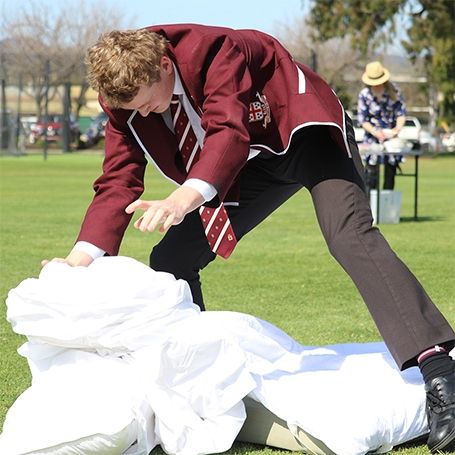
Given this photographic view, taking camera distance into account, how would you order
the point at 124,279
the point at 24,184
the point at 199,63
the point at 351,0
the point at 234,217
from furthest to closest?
1. the point at 351,0
2. the point at 24,184
3. the point at 234,217
4. the point at 199,63
5. the point at 124,279

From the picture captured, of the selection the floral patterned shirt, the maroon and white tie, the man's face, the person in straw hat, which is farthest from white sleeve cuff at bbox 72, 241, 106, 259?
the floral patterned shirt

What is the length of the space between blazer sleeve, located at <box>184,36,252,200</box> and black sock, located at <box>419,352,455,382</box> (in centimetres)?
94

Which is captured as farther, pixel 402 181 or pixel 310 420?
pixel 402 181

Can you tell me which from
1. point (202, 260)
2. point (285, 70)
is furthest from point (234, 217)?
point (285, 70)

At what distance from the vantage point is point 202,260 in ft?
16.1

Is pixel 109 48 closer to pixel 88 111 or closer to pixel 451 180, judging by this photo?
pixel 451 180

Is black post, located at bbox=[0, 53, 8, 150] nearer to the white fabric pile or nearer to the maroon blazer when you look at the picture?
the maroon blazer

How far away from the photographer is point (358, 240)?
13.8ft

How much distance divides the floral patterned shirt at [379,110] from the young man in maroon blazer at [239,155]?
10.2m

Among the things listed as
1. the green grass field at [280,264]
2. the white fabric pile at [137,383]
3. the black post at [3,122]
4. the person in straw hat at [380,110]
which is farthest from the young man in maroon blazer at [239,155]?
the black post at [3,122]

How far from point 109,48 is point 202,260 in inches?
47.5

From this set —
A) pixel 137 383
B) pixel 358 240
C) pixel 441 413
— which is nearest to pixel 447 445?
pixel 441 413

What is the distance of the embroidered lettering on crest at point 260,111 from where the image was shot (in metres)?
4.31

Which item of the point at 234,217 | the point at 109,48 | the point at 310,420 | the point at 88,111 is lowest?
the point at 88,111
